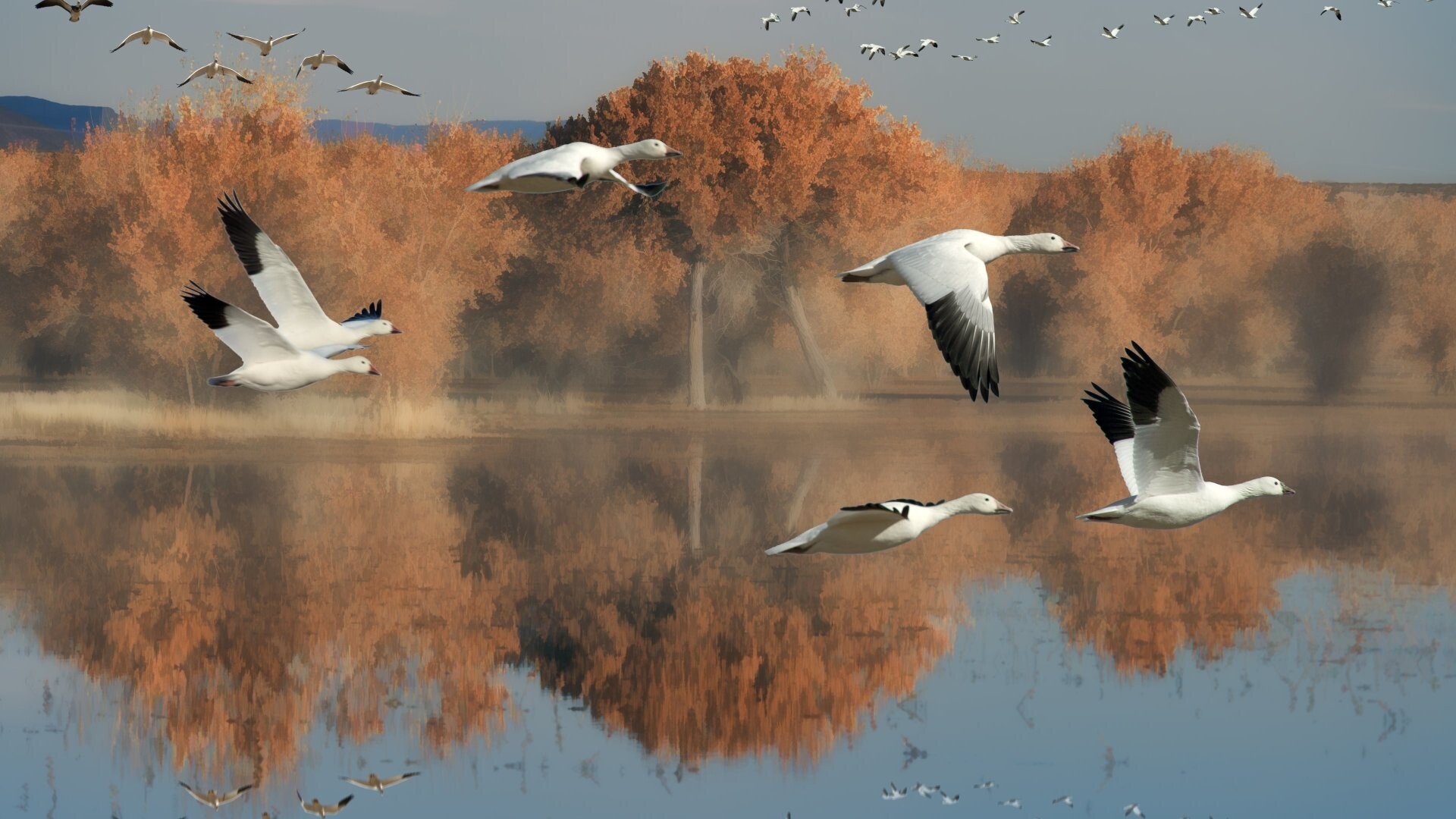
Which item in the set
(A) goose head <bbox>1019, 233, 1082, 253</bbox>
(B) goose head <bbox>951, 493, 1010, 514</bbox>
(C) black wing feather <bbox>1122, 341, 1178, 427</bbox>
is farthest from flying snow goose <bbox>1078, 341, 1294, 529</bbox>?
(A) goose head <bbox>1019, 233, 1082, 253</bbox>

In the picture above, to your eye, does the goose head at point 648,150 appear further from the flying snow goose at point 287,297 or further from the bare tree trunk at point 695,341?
the bare tree trunk at point 695,341

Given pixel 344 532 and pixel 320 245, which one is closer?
pixel 344 532

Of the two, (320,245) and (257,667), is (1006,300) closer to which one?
(320,245)

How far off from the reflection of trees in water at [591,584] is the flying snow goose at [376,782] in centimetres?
86

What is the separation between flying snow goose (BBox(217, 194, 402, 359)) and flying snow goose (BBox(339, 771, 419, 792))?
5070mm

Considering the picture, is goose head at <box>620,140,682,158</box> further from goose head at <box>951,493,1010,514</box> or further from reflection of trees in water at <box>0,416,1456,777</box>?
reflection of trees in water at <box>0,416,1456,777</box>

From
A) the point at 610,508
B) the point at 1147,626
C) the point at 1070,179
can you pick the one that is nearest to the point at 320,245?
the point at 610,508

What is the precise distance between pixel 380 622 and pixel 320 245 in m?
31.3

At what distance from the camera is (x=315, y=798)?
1405 centimetres

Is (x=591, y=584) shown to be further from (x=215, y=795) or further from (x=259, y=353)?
(x=215, y=795)

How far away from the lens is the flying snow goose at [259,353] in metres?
17.7

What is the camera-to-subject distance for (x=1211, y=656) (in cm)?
1931

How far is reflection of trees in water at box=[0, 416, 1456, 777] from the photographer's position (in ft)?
55.2

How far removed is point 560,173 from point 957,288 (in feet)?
11.5
